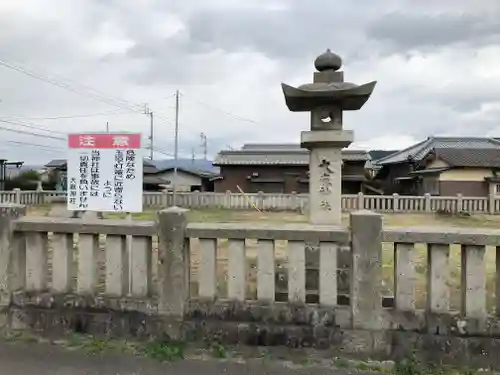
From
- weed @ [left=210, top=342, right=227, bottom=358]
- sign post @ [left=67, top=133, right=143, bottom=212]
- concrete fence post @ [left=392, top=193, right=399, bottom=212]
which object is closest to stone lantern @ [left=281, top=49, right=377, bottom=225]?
sign post @ [left=67, top=133, right=143, bottom=212]

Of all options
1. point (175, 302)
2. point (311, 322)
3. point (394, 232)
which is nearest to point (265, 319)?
point (311, 322)

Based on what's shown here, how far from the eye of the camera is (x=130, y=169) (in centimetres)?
430

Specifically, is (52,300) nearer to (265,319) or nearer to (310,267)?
(265,319)

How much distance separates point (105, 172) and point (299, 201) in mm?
21388

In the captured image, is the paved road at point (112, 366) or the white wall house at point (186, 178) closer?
the paved road at point (112, 366)

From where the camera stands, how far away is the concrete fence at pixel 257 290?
11.4 feet

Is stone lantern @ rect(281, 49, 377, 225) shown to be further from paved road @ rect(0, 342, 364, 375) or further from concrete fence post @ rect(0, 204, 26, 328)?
concrete fence post @ rect(0, 204, 26, 328)

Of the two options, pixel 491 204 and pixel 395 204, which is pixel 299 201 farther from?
pixel 491 204

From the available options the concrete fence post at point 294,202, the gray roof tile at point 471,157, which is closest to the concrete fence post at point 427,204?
the gray roof tile at point 471,157

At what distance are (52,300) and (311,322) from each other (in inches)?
94.9

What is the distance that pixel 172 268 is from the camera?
3.77 m

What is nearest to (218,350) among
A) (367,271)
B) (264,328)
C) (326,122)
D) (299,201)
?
(264,328)

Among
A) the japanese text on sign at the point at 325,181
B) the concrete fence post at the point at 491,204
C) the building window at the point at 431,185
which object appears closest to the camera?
the japanese text on sign at the point at 325,181

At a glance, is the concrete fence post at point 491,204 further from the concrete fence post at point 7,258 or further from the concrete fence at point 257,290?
the concrete fence post at point 7,258
